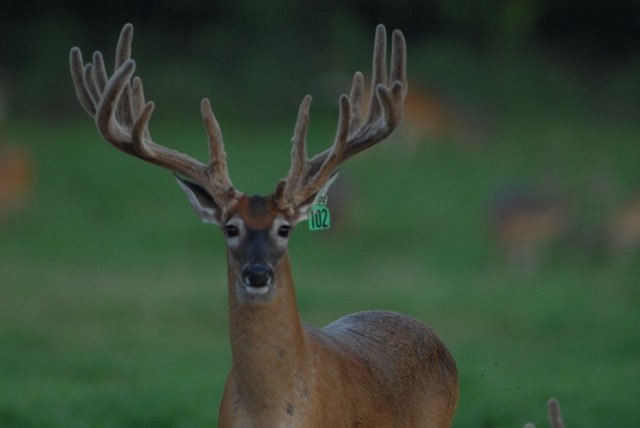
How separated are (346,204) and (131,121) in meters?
13.0

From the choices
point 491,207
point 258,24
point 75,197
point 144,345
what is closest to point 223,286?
point 144,345

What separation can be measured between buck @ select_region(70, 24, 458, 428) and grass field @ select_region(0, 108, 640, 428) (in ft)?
8.38

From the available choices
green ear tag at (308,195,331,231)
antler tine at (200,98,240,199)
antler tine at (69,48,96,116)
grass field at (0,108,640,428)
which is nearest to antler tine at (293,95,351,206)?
green ear tag at (308,195,331,231)

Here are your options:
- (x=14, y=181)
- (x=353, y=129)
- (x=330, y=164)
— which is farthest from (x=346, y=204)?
(x=330, y=164)

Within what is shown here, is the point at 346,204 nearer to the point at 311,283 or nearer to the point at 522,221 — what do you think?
the point at 522,221

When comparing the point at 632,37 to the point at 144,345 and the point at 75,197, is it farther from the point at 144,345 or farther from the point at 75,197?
the point at 144,345

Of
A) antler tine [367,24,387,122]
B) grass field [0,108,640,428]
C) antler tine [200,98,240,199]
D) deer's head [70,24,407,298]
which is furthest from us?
grass field [0,108,640,428]

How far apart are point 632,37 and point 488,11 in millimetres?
2169

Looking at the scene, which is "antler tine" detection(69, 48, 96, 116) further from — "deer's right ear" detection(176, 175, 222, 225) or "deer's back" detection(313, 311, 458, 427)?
"deer's back" detection(313, 311, 458, 427)

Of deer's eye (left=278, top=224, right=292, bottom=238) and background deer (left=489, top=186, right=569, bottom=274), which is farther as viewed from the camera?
background deer (left=489, top=186, right=569, bottom=274)

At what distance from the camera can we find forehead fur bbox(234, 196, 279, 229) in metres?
6.20

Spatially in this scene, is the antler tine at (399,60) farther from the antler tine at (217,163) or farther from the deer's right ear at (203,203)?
the deer's right ear at (203,203)

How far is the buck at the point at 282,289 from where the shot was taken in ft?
20.4

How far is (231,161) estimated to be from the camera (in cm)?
2184
